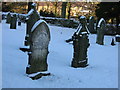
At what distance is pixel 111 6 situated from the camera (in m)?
26.6

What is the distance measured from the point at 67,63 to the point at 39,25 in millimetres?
3392

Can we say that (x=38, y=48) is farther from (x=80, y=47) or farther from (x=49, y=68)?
(x=80, y=47)

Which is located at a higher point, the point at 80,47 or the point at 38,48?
the point at 38,48

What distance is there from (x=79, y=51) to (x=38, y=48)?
2.86 meters

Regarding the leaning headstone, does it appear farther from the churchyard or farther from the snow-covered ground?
the snow-covered ground

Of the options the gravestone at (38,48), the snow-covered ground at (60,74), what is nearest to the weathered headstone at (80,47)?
the snow-covered ground at (60,74)

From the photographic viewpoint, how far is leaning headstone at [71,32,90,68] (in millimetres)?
10320

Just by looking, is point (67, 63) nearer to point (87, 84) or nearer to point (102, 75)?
point (102, 75)

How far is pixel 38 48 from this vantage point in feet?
26.4

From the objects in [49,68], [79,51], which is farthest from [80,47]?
[49,68]

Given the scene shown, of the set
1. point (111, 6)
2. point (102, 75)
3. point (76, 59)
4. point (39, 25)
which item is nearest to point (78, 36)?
point (76, 59)

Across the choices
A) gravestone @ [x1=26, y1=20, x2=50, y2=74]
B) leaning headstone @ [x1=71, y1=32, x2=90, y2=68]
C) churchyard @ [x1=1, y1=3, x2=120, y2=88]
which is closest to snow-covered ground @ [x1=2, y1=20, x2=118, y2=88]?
churchyard @ [x1=1, y1=3, x2=120, y2=88]

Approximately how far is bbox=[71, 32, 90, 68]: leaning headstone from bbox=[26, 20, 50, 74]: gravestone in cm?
241

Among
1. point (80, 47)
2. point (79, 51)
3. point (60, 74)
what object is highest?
point (80, 47)
